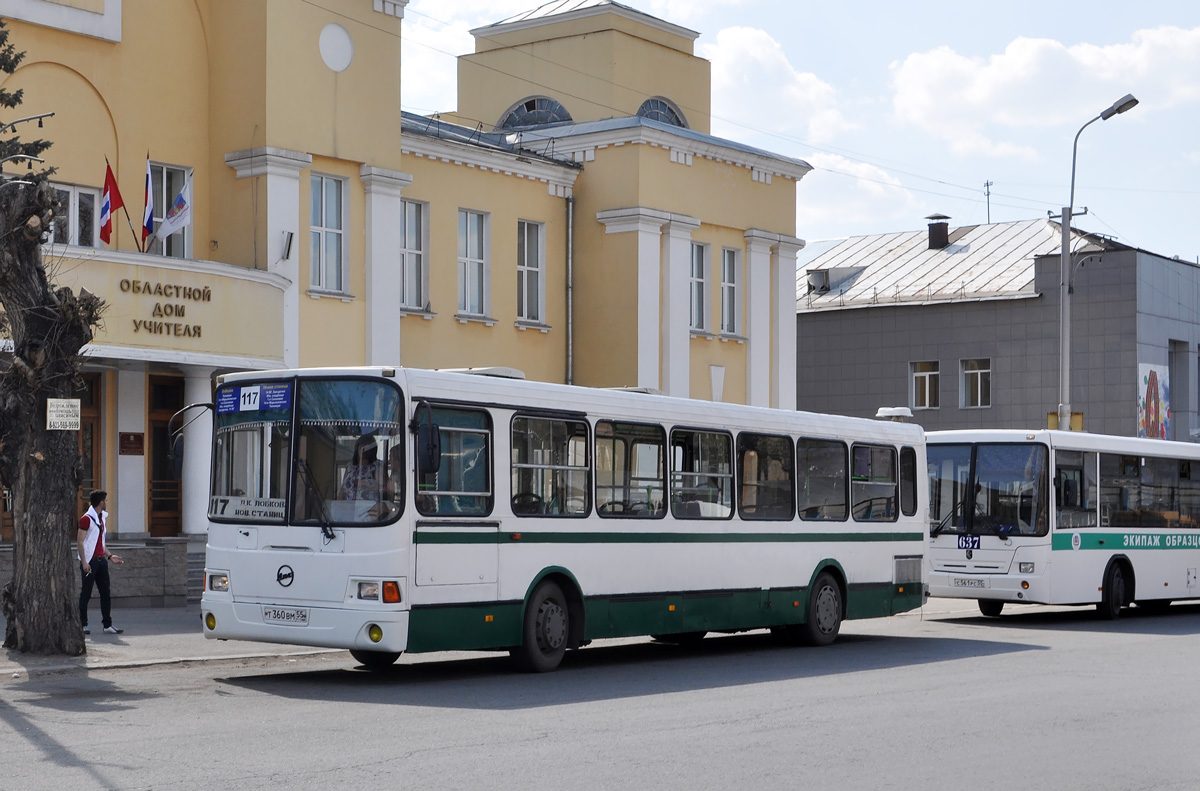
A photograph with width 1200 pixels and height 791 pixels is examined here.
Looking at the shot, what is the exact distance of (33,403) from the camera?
600 inches

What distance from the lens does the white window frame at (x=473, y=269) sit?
31828mm

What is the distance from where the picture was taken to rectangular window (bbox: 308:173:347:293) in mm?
28000

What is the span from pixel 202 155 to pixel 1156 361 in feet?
112

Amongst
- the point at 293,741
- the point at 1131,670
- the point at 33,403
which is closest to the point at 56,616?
the point at 33,403

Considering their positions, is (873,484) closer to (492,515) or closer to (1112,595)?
(1112,595)

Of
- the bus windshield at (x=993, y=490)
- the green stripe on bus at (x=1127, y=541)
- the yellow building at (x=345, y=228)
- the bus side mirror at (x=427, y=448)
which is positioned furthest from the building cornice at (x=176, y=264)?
the green stripe on bus at (x=1127, y=541)

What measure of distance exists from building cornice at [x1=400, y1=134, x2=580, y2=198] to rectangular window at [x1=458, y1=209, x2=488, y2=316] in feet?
3.40

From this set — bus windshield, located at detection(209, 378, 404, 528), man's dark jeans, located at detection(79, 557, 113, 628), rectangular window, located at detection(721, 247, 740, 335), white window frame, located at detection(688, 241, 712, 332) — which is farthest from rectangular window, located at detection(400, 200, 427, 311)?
bus windshield, located at detection(209, 378, 404, 528)

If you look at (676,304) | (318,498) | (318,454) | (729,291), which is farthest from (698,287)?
(318,498)

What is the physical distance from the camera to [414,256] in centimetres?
3078

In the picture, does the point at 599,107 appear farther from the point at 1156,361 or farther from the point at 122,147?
the point at 1156,361

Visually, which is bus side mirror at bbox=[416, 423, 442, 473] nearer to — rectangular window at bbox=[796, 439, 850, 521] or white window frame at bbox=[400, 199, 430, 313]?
rectangular window at bbox=[796, 439, 850, 521]

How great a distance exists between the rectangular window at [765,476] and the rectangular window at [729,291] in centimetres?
1761

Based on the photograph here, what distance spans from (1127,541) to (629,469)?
11845mm
